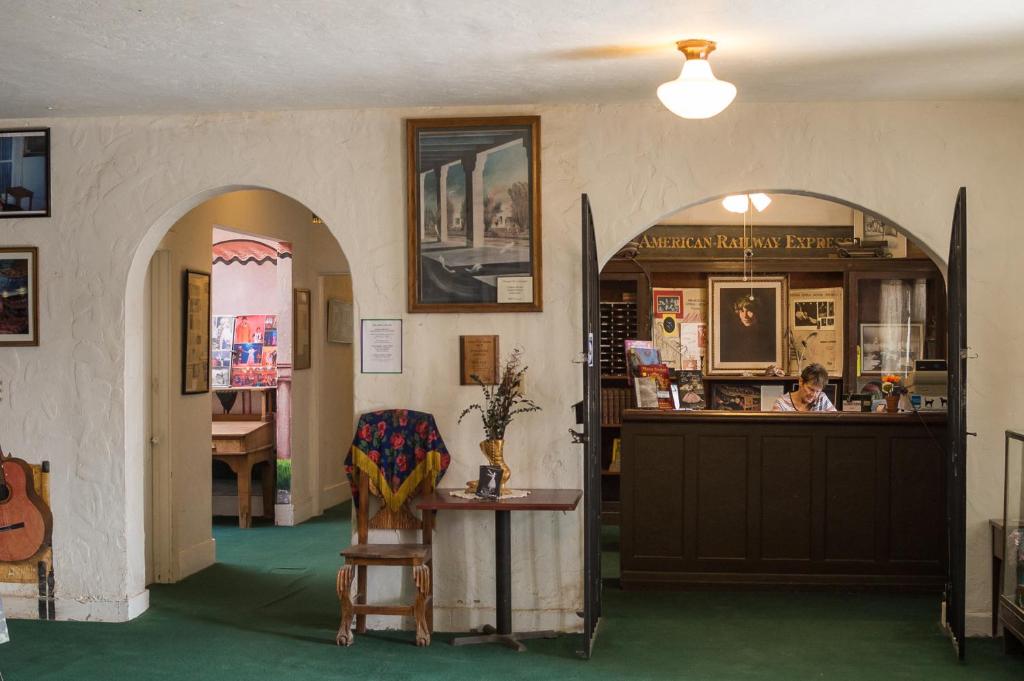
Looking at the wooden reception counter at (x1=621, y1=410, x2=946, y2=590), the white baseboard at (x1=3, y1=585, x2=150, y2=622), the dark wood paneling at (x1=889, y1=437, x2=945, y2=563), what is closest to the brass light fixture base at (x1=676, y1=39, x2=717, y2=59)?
the wooden reception counter at (x1=621, y1=410, x2=946, y2=590)

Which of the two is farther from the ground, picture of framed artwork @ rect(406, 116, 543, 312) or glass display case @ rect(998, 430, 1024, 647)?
picture of framed artwork @ rect(406, 116, 543, 312)

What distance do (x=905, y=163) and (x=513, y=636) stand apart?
129 inches

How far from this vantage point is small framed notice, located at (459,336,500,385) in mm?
6176

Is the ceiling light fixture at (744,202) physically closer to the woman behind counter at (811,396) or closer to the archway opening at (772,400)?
the archway opening at (772,400)

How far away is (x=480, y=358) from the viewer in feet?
20.3

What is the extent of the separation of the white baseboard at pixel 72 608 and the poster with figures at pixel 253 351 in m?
4.00

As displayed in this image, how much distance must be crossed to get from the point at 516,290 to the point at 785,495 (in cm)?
229

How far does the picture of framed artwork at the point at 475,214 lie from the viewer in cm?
615

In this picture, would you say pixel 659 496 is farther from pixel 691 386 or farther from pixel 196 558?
pixel 196 558

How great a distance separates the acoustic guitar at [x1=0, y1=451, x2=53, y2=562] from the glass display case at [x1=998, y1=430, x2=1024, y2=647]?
518 cm

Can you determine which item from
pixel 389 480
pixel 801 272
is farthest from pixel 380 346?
pixel 801 272

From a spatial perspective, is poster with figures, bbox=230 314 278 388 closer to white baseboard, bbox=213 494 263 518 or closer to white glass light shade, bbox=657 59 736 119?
white baseboard, bbox=213 494 263 518

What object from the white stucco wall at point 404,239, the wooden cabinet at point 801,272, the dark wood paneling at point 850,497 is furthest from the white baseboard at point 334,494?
the dark wood paneling at point 850,497

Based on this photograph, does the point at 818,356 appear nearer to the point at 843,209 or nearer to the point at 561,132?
the point at 843,209
